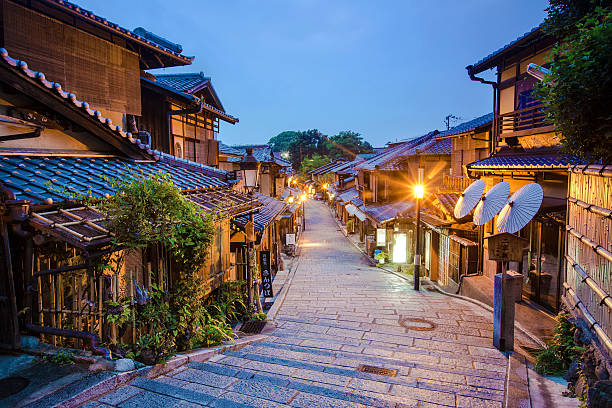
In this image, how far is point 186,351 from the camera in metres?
6.52

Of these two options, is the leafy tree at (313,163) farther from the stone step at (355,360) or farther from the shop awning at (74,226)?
the shop awning at (74,226)

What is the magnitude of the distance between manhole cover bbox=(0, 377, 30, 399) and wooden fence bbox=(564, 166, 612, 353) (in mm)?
7885

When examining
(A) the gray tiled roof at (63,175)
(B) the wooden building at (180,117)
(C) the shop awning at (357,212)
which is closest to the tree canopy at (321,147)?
(C) the shop awning at (357,212)

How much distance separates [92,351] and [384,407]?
169 inches

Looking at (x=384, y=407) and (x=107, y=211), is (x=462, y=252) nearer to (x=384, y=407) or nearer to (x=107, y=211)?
(x=384, y=407)

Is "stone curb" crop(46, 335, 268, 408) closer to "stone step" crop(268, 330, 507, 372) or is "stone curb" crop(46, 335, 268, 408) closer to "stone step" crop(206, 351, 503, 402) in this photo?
"stone step" crop(206, 351, 503, 402)

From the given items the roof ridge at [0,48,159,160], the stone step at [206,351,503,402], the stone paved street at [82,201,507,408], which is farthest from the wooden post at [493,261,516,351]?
the roof ridge at [0,48,159,160]

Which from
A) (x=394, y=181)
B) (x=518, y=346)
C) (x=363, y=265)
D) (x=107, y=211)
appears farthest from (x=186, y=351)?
(x=394, y=181)

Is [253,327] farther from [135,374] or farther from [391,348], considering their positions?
[135,374]

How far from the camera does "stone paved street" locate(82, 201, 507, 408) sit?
477 cm

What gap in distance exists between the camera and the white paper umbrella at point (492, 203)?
9.41m

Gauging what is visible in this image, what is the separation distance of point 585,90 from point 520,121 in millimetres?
10352

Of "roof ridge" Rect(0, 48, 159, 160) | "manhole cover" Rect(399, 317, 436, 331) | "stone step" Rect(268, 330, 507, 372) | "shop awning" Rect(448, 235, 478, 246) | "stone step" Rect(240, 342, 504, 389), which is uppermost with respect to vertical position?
"roof ridge" Rect(0, 48, 159, 160)

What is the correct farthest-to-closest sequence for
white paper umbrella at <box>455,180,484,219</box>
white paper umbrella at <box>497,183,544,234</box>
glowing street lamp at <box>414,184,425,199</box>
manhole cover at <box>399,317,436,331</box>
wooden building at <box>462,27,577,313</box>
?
glowing street lamp at <box>414,184,425,199</box> < white paper umbrella at <box>455,180,484,219</box> < wooden building at <box>462,27,577,313</box> < manhole cover at <box>399,317,436,331</box> < white paper umbrella at <box>497,183,544,234</box>
